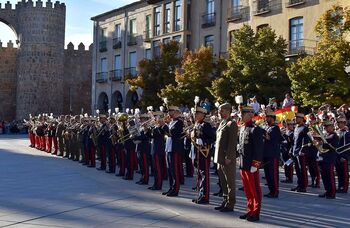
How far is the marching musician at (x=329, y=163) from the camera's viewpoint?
448 inches

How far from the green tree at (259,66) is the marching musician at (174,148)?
13453mm

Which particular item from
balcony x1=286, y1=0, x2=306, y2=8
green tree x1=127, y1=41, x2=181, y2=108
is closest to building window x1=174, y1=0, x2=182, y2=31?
green tree x1=127, y1=41, x2=181, y2=108

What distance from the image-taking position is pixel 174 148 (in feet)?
38.0

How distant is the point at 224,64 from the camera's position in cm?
2902

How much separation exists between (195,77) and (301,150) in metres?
16.6

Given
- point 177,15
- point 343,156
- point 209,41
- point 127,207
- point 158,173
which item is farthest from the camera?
point 177,15

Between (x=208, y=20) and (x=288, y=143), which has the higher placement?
(x=208, y=20)

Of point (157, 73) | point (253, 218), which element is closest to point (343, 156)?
point (253, 218)

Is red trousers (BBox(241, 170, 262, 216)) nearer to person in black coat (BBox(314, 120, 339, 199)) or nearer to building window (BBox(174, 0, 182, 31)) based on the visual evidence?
person in black coat (BBox(314, 120, 339, 199))

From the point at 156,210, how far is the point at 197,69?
64.8 feet

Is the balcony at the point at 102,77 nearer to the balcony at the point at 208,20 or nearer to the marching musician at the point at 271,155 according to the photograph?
the balcony at the point at 208,20

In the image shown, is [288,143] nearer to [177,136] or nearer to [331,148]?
[331,148]

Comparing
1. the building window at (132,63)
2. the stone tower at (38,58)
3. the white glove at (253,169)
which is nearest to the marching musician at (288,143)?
the white glove at (253,169)

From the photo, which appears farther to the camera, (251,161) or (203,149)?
(203,149)
